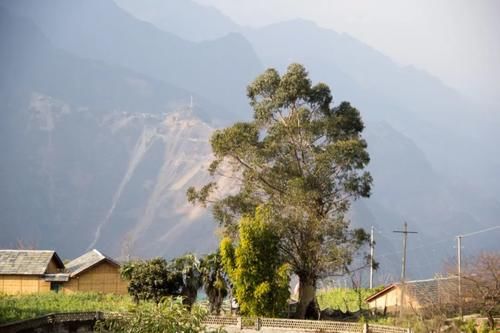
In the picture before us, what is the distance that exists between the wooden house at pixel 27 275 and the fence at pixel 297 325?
41.0ft

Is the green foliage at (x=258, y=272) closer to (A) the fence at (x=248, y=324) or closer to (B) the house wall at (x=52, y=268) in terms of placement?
(A) the fence at (x=248, y=324)

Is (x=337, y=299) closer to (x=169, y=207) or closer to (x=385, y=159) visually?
(x=169, y=207)

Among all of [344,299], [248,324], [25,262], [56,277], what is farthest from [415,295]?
[25,262]

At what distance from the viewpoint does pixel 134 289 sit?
32344mm

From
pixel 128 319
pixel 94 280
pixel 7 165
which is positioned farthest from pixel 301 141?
pixel 7 165

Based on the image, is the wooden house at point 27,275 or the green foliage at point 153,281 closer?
the green foliage at point 153,281

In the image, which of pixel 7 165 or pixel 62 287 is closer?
pixel 62 287

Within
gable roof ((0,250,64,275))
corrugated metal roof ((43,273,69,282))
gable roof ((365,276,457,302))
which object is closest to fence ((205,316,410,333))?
gable roof ((365,276,457,302))

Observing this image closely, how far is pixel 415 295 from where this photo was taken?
33562mm

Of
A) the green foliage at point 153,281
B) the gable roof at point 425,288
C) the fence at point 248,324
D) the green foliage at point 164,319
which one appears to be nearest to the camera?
the green foliage at point 164,319

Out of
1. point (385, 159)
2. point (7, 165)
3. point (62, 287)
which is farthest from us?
point (385, 159)

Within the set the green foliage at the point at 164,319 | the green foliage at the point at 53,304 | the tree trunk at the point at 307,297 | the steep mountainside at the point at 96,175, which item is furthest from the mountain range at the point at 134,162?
the green foliage at the point at 164,319

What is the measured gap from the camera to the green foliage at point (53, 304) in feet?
91.1

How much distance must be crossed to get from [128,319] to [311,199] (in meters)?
15.1
